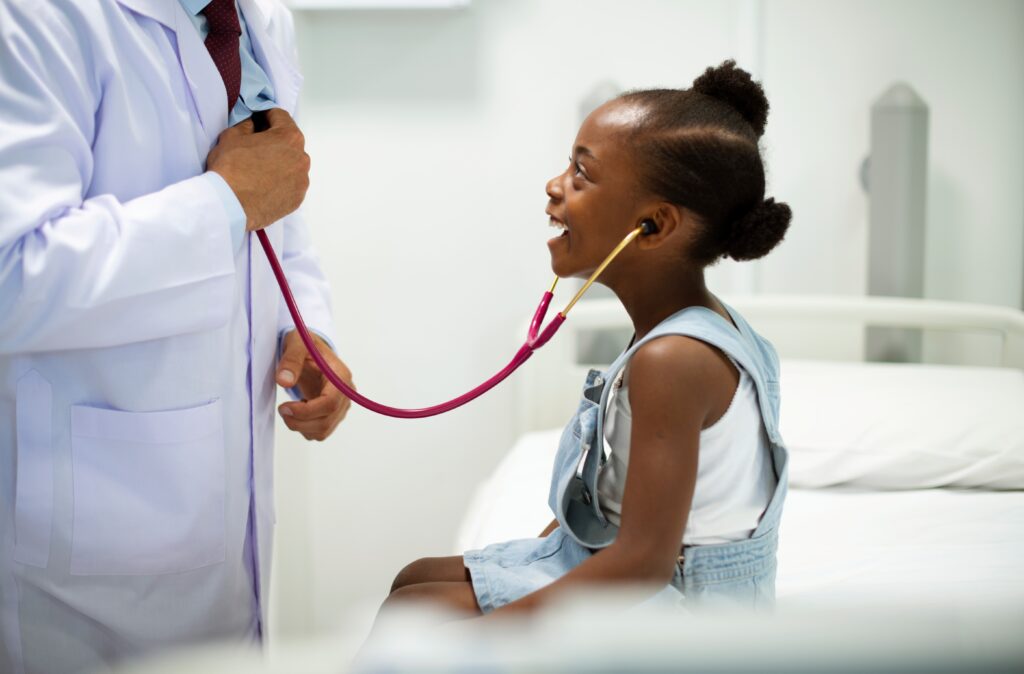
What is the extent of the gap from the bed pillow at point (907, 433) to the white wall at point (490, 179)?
0.46 metres

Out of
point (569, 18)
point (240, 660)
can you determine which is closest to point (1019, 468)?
point (569, 18)

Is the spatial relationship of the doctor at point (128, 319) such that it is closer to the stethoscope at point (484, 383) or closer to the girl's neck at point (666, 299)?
the stethoscope at point (484, 383)

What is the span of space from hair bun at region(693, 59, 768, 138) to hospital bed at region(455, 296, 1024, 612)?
2.05 ft

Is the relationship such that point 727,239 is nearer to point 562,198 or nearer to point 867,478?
point 562,198

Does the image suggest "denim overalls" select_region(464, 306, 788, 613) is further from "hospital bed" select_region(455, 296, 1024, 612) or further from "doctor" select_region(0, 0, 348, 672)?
"doctor" select_region(0, 0, 348, 672)

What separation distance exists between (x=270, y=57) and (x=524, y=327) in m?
1.12

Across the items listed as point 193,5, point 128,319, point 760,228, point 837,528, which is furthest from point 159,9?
point 837,528

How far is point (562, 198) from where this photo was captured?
1.08m

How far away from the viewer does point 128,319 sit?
103 cm

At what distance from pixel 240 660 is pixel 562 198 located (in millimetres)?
741

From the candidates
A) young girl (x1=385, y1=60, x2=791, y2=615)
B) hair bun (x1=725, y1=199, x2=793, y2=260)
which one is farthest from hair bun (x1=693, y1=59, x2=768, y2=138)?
hair bun (x1=725, y1=199, x2=793, y2=260)

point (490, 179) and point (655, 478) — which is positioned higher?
point (490, 179)

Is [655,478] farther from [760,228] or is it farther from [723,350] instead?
[760,228]

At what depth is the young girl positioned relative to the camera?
894mm
